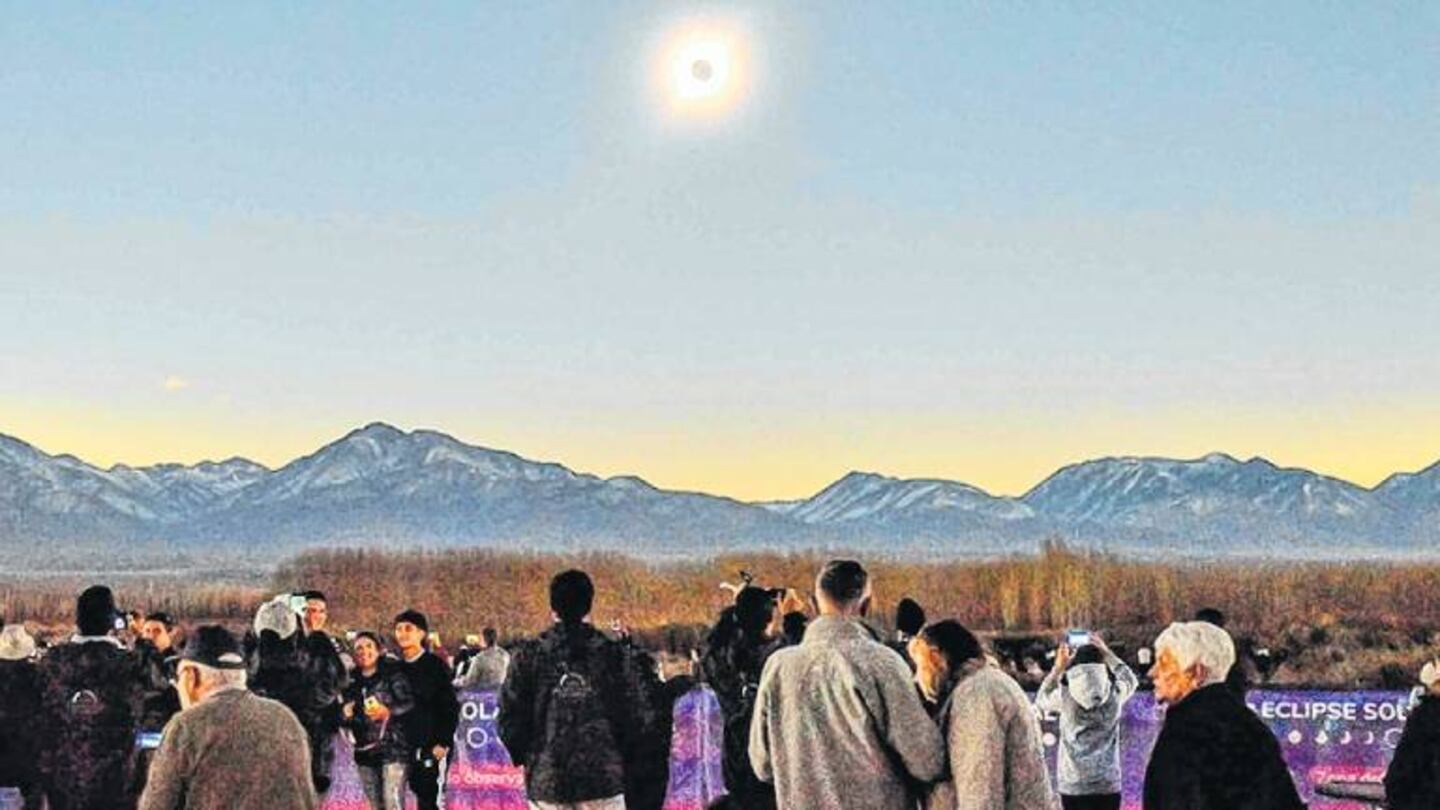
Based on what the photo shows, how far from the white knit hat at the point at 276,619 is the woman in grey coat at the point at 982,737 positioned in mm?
4544

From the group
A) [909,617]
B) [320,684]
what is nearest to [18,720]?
[320,684]

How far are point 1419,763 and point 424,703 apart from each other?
572cm

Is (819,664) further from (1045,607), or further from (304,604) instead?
(1045,607)

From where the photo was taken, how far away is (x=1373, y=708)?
13.4m

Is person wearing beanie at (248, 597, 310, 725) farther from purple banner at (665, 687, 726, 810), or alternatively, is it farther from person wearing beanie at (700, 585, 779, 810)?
purple banner at (665, 687, 726, 810)

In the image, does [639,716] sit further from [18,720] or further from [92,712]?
[18,720]

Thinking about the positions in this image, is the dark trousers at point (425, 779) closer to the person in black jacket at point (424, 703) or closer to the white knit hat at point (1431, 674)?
the person in black jacket at point (424, 703)

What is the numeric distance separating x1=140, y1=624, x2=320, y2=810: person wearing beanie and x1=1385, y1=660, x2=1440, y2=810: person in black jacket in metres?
4.20

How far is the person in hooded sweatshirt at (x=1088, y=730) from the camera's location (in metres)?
11.3

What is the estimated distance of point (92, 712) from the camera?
36.6 ft

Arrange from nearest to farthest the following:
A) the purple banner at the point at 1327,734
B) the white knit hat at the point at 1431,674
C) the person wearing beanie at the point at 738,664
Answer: the white knit hat at the point at 1431,674 → the person wearing beanie at the point at 738,664 → the purple banner at the point at 1327,734

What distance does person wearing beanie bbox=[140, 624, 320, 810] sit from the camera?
7.04 meters

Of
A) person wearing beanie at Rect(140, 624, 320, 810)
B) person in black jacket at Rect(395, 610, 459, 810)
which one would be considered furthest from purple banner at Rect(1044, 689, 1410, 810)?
person wearing beanie at Rect(140, 624, 320, 810)

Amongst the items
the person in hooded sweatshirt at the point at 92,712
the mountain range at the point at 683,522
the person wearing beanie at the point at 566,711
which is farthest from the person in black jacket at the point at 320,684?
the mountain range at the point at 683,522
